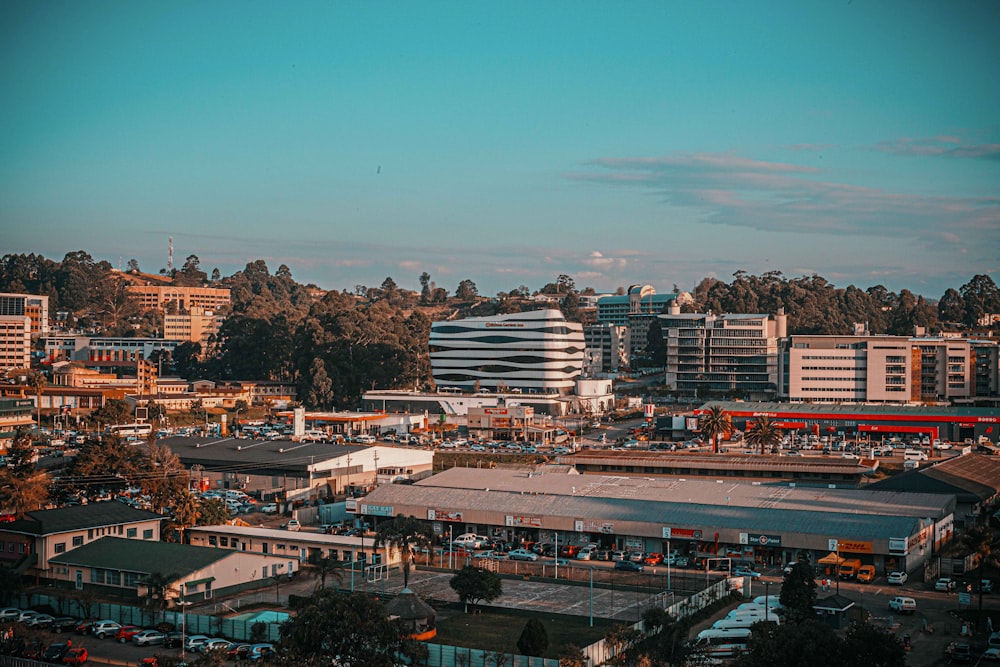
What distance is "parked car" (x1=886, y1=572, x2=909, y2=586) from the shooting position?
2934cm

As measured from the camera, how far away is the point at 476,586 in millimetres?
26109

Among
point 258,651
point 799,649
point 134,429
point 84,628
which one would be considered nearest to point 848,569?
point 799,649

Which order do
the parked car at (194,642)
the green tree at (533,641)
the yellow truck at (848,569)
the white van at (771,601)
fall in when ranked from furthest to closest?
the yellow truck at (848,569)
the white van at (771,601)
the parked car at (194,642)
the green tree at (533,641)

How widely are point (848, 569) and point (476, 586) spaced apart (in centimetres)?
1109

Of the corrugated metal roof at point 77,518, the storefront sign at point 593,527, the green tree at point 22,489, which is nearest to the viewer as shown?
the corrugated metal roof at point 77,518

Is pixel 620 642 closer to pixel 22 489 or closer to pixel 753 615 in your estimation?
pixel 753 615

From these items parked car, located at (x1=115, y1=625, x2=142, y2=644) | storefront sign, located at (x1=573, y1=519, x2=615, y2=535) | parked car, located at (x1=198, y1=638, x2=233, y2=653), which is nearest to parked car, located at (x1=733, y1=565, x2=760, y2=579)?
storefront sign, located at (x1=573, y1=519, x2=615, y2=535)

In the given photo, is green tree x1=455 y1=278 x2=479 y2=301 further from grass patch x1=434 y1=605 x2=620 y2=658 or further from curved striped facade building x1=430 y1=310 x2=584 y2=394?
grass patch x1=434 y1=605 x2=620 y2=658

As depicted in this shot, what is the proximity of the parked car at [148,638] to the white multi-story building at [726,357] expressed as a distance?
6497 centimetres

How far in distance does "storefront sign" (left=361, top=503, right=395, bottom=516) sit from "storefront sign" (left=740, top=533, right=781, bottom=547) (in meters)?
12.4

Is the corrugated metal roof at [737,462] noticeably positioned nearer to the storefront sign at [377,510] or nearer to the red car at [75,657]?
the storefront sign at [377,510]

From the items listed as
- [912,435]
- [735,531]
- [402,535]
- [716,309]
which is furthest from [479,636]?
[716,309]

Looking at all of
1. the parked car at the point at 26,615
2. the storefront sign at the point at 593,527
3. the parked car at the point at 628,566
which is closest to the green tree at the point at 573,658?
the parked car at the point at 628,566

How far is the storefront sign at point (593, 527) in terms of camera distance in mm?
34125
